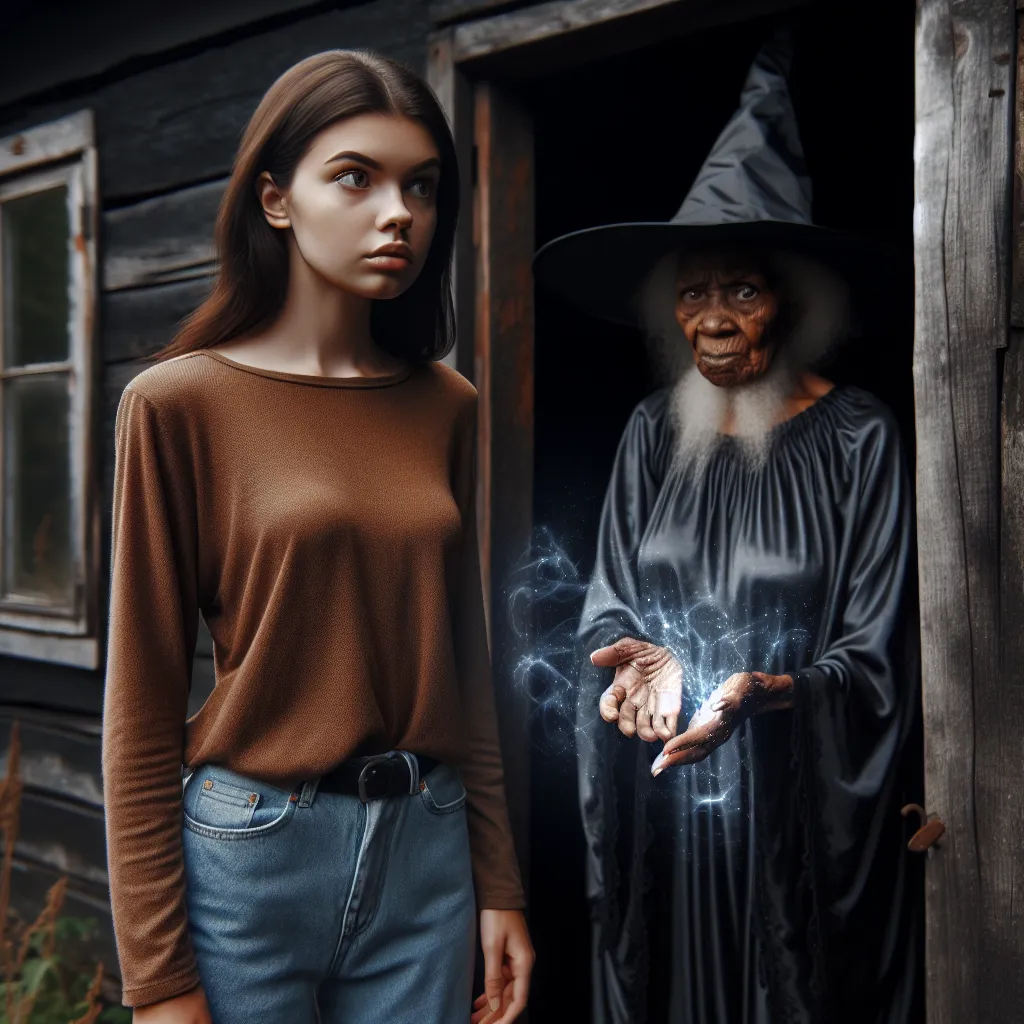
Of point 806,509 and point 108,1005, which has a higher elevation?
point 806,509

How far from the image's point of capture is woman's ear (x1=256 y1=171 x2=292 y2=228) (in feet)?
5.16

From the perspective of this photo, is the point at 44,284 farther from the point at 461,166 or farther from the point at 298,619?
the point at 298,619

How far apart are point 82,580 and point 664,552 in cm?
194

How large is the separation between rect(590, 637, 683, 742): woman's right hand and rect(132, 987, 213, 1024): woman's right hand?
85cm

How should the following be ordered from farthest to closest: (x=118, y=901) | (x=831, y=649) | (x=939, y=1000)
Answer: (x=831, y=649) < (x=939, y=1000) < (x=118, y=901)

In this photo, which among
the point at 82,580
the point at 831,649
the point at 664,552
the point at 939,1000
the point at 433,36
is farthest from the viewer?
the point at 82,580

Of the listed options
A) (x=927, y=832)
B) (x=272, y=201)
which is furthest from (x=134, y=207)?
(x=927, y=832)

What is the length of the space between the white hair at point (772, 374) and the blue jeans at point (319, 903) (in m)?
1.00

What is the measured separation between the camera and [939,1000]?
181 cm

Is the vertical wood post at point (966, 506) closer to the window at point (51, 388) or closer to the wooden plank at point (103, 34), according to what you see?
the wooden plank at point (103, 34)

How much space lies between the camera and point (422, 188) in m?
1.59

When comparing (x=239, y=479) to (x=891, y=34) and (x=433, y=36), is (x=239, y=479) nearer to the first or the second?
(x=433, y=36)

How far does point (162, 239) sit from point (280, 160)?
69.3 inches

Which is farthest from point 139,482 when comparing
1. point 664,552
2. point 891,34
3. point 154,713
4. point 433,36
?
point 891,34
